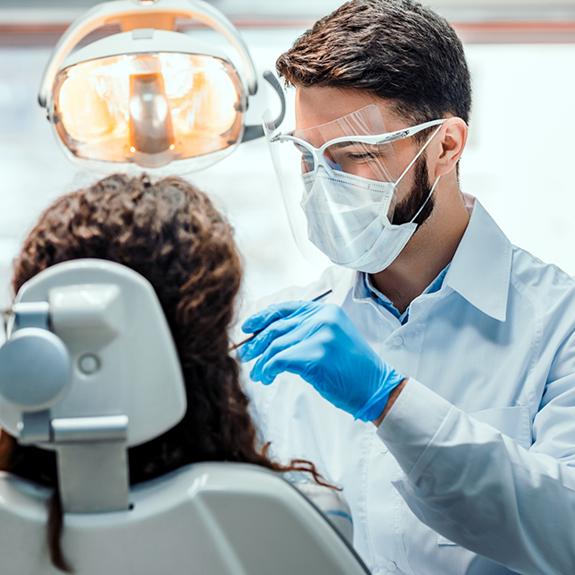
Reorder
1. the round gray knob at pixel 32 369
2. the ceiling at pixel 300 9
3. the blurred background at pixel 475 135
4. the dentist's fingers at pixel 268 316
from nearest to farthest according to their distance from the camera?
the round gray knob at pixel 32 369
the dentist's fingers at pixel 268 316
the ceiling at pixel 300 9
the blurred background at pixel 475 135

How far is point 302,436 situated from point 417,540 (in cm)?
38

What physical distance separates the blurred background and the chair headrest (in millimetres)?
2125

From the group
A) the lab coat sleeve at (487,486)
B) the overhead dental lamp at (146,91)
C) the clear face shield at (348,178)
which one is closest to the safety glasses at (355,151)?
the clear face shield at (348,178)

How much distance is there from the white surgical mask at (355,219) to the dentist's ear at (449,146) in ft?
0.13

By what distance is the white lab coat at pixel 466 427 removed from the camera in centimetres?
113

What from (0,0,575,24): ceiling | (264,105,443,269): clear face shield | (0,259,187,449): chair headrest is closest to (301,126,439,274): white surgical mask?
(264,105,443,269): clear face shield

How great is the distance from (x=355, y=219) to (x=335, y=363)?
0.47 meters

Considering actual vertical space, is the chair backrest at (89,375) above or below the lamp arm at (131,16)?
below

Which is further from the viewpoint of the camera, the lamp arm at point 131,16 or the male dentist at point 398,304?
the lamp arm at point 131,16

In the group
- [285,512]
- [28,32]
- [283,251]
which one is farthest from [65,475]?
[28,32]

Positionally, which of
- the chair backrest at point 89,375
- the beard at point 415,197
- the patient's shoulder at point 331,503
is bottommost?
Result: the patient's shoulder at point 331,503

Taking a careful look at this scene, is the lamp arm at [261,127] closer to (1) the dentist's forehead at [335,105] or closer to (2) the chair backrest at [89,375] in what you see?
(1) the dentist's forehead at [335,105]

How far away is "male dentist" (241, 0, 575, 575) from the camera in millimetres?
1248

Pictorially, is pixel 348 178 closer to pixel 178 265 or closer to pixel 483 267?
pixel 483 267
